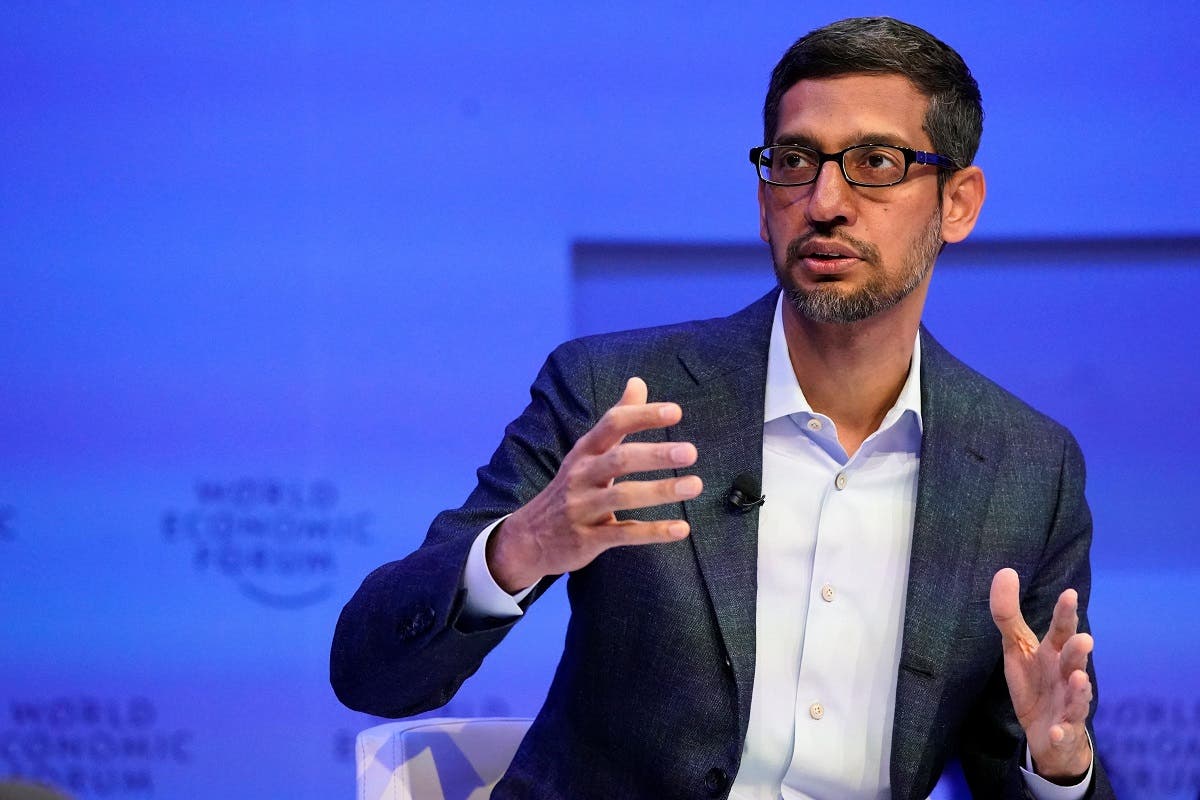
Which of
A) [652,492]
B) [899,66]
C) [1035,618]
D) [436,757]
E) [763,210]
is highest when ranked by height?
[899,66]

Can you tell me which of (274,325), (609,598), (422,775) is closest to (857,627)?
(609,598)

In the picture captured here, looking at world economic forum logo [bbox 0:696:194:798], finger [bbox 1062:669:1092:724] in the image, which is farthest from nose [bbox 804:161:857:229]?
world economic forum logo [bbox 0:696:194:798]

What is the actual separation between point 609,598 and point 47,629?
194 centimetres

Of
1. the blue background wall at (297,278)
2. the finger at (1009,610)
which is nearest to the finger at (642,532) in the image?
the finger at (1009,610)

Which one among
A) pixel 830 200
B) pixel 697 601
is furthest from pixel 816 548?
pixel 830 200

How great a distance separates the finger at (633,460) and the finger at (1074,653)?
63 centimetres

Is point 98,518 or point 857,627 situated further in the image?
point 98,518

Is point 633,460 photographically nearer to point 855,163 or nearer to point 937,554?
point 937,554

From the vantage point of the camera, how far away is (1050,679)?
6.25ft

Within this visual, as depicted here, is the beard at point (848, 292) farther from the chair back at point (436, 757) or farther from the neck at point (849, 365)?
the chair back at point (436, 757)

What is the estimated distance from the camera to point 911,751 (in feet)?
6.90

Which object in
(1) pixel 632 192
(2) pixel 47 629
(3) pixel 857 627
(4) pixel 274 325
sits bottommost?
(2) pixel 47 629

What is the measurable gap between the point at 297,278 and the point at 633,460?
1.95 metres

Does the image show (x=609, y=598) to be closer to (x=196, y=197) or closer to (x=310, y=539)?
(x=310, y=539)
